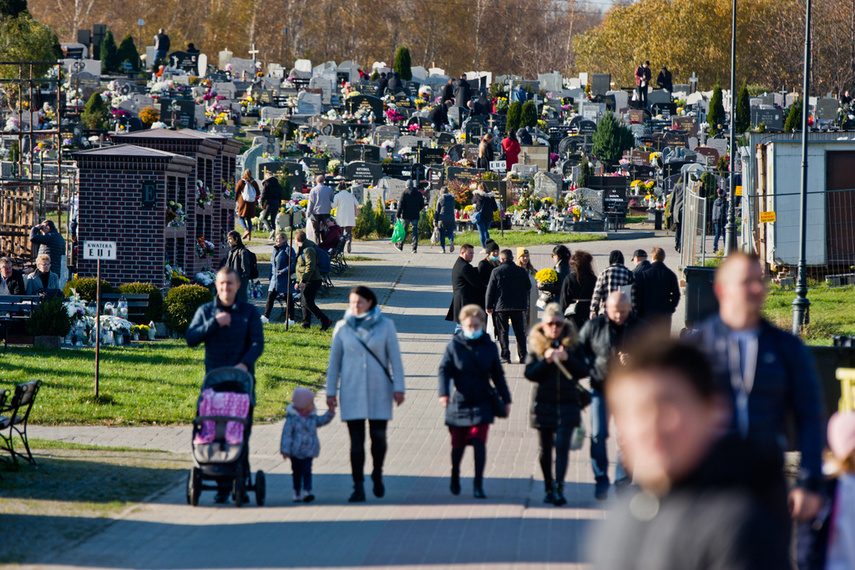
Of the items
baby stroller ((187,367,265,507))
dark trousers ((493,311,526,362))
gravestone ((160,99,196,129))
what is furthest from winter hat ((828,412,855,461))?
gravestone ((160,99,196,129))

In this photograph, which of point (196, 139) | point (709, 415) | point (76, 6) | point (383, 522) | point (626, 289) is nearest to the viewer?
point (709, 415)

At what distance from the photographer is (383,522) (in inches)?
296

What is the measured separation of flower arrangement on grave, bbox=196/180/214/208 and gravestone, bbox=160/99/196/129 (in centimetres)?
2406

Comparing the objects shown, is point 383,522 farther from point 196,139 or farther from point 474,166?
point 474,166

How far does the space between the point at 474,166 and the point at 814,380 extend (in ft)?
103

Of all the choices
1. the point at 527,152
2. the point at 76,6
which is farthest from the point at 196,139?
the point at 76,6

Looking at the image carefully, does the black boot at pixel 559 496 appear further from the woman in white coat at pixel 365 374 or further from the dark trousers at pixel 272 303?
the dark trousers at pixel 272 303

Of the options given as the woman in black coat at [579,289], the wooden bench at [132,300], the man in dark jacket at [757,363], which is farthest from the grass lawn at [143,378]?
the man in dark jacket at [757,363]

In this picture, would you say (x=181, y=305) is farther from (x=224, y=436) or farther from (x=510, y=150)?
(x=510, y=150)

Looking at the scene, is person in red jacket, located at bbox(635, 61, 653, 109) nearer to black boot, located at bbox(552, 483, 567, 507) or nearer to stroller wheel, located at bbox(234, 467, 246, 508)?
black boot, located at bbox(552, 483, 567, 507)

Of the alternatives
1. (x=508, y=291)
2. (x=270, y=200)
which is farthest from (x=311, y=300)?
(x=270, y=200)

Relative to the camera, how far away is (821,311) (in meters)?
18.1

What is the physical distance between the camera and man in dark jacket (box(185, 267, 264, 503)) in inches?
323

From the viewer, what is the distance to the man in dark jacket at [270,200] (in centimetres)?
2944
